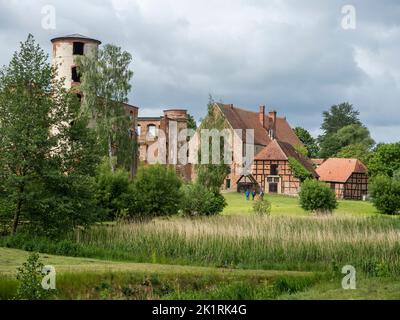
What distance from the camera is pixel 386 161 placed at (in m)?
65.6

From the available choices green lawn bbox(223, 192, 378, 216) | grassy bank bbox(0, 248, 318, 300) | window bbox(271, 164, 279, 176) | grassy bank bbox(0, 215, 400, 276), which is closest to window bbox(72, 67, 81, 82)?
green lawn bbox(223, 192, 378, 216)

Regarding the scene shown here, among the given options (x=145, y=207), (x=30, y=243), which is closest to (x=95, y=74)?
(x=145, y=207)

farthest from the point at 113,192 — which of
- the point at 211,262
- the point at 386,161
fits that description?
the point at 386,161

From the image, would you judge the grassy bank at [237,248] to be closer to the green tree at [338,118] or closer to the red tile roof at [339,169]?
the red tile roof at [339,169]

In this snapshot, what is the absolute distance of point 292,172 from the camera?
5856cm

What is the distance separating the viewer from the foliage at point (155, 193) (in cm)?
3100

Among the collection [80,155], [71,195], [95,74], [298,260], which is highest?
[95,74]

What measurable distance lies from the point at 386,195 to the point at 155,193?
18.0 metres

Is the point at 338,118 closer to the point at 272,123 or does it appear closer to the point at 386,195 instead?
the point at 272,123

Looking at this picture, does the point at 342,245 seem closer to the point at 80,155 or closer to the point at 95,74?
the point at 80,155

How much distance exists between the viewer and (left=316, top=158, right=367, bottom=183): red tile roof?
209 feet

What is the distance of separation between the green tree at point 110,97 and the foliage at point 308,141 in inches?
2093
